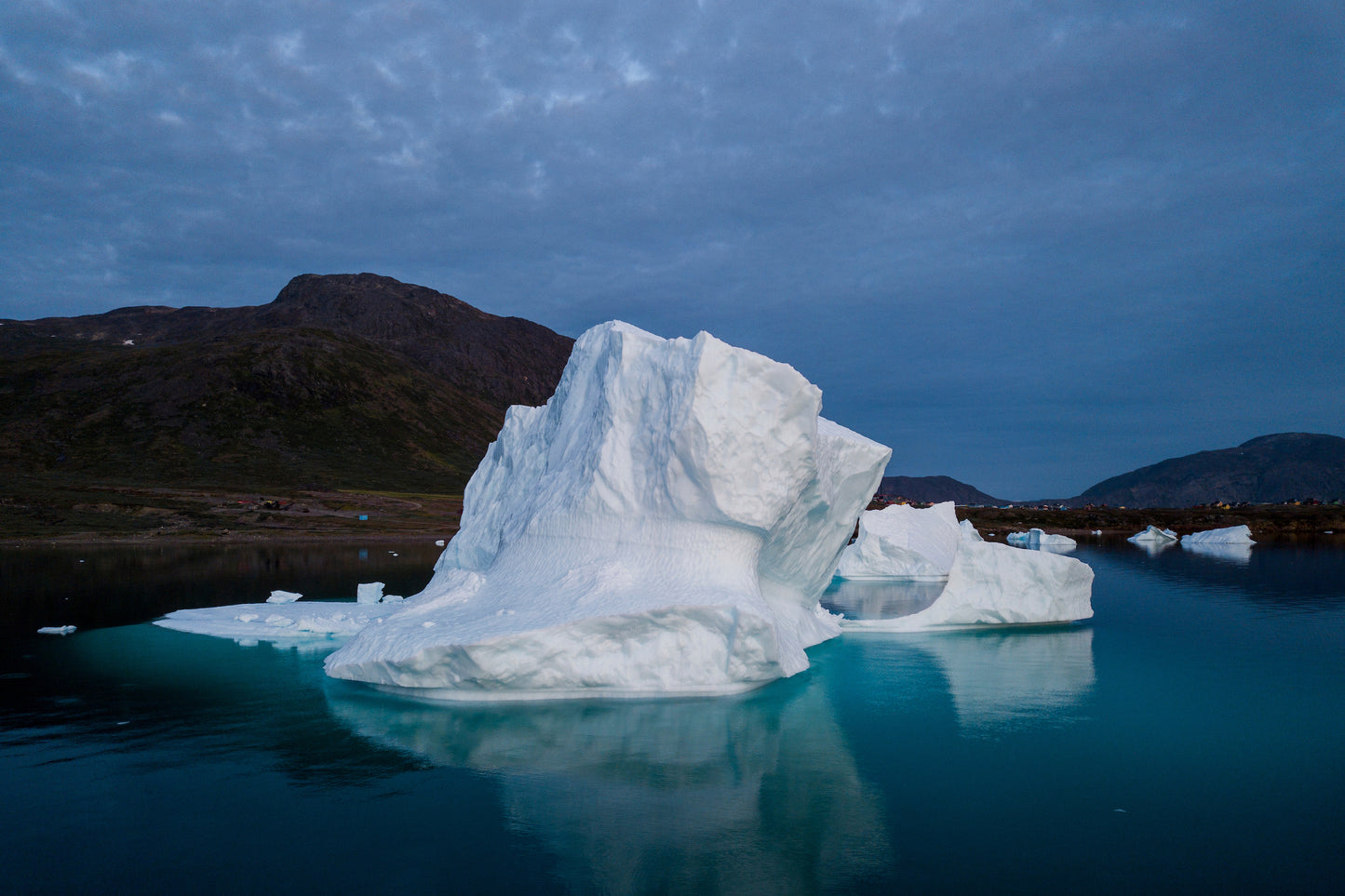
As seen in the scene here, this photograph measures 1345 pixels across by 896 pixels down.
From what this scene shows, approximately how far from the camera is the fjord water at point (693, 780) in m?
7.94

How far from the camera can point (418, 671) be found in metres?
13.4

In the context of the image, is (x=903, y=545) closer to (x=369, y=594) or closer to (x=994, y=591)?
(x=994, y=591)

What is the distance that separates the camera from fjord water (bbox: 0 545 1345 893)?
7941 mm

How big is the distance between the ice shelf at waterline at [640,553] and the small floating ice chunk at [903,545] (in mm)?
22459

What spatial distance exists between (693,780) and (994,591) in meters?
15.8

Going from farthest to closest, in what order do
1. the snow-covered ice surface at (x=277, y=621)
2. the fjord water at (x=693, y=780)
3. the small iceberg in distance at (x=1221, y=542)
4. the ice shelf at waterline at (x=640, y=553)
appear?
the small iceberg in distance at (x=1221, y=542), the snow-covered ice surface at (x=277, y=621), the ice shelf at waterline at (x=640, y=553), the fjord water at (x=693, y=780)

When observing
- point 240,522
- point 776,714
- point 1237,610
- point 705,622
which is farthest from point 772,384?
point 240,522

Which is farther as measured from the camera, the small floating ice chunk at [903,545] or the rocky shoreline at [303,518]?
the rocky shoreline at [303,518]

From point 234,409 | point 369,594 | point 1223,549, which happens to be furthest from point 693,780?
point 234,409

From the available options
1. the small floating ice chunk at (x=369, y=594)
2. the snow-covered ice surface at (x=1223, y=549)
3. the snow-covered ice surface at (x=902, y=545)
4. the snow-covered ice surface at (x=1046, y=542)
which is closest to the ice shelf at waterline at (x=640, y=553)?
the small floating ice chunk at (x=369, y=594)

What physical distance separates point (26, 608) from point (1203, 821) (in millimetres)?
31182

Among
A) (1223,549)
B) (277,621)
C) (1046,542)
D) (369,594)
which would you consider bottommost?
(277,621)

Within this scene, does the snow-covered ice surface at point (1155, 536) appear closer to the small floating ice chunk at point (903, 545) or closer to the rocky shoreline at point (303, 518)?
the rocky shoreline at point (303, 518)

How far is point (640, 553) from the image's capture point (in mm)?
14719
